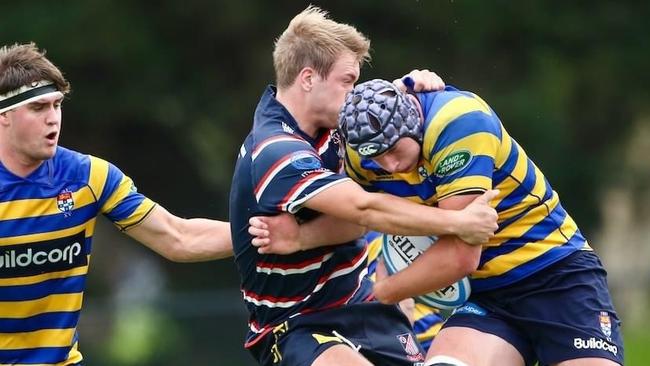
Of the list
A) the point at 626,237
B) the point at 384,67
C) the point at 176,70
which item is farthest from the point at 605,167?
the point at 626,237

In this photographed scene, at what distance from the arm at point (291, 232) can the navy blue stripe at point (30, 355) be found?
1.18m

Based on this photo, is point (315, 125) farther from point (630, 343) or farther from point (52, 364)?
point (630, 343)

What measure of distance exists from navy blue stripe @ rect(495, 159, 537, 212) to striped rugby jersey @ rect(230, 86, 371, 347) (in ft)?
2.68

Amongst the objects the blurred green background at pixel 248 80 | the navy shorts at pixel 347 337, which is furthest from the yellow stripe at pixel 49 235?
the blurred green background at pixel 248 80

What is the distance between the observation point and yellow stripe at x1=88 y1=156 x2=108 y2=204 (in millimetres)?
7176

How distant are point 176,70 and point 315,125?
13.3 m

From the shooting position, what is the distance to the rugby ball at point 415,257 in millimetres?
6926

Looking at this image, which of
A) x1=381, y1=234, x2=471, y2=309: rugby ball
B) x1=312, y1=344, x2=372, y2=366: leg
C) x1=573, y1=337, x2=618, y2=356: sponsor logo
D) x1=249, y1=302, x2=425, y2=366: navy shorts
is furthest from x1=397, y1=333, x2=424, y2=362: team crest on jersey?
x1=573, y1=337, x2=618, y2=356: sponsor logo

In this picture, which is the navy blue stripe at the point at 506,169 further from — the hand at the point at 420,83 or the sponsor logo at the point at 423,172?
the hand at the point at 420,83

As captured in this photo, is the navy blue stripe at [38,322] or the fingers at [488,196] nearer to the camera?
the fingers at [488,196]

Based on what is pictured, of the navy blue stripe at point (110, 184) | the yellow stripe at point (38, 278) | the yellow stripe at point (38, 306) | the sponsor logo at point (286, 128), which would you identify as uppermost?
the sponsor logo at point (286, 128)

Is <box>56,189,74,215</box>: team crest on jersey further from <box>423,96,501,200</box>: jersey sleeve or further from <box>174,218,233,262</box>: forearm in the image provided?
<box>423,96,501,200</box>: jersey sleeve

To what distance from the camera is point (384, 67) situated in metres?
19.3

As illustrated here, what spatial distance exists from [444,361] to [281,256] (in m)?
0.95
